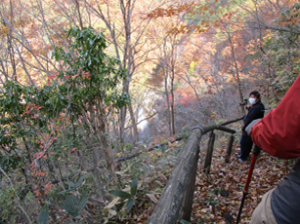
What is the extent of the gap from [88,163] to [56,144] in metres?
0.71

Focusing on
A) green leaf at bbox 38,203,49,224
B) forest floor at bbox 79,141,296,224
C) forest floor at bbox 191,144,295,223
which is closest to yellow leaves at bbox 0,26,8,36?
forest floor at bbox 79,141,296,224

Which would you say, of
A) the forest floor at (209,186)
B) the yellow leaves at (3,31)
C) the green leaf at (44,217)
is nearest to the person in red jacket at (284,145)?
the forest floor at (209,186)

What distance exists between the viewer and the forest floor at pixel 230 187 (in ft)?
7.73

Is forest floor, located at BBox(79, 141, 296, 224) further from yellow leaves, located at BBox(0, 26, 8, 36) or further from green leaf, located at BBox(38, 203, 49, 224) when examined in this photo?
yellow leaves, located at BBox(0, 26, 8, 36)

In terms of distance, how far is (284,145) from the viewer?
1.05 meters

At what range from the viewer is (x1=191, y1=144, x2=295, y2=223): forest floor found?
2.36 meters

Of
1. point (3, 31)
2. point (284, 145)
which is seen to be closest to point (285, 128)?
point (284, 145)

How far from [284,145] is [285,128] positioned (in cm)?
11

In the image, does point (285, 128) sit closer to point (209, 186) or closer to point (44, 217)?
point (44, 217)

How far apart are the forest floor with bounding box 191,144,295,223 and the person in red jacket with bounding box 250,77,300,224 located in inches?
50.6

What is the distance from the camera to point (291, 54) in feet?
14.1

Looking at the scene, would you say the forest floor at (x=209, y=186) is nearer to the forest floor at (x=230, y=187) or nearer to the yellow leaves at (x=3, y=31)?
the forest floor at (x=230, y=187)

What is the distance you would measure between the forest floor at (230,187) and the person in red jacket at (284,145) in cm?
128

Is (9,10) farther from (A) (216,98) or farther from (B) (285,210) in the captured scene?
(A) (216,98)
